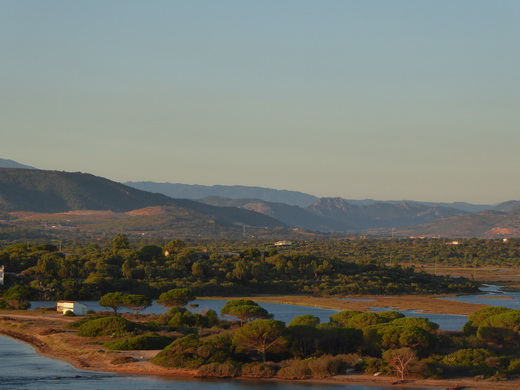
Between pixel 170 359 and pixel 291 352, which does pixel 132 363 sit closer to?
pixel 170 359

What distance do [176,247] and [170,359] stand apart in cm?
8934

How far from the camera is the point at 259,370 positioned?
158 ft

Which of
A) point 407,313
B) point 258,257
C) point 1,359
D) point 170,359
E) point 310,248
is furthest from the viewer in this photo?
point 310,248

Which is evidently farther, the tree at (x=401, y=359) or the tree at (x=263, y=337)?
the tree at (x=263, y=337)

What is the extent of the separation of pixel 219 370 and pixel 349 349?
792 cm

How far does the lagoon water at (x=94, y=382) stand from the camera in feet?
149

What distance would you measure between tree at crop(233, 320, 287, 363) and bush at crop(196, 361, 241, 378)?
1659mm

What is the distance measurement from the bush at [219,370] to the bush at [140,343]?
7.50 m

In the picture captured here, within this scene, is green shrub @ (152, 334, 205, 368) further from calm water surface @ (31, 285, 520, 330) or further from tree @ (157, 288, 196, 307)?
tree @ (157, 288, 196, 307)

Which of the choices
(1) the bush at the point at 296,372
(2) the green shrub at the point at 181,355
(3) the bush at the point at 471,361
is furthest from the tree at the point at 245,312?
(3) the bush at the point at 471,361

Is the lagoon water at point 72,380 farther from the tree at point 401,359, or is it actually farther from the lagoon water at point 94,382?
the tree at point 401,359

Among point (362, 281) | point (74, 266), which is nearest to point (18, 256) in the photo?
point (74, 266)

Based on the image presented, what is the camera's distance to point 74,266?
11088 cm

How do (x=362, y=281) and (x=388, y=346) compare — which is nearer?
(x=388, y=346)
